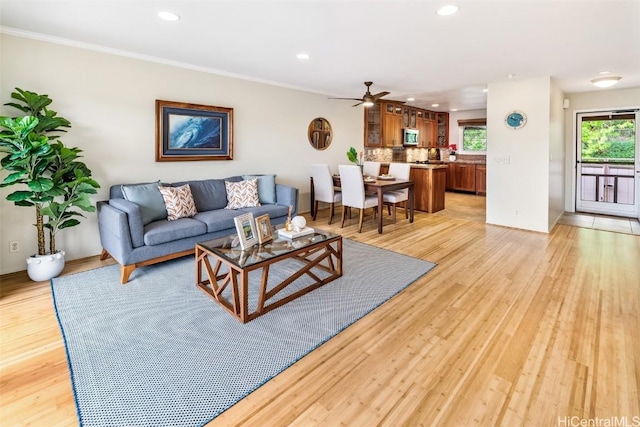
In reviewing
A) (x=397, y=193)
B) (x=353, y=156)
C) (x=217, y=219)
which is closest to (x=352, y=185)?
(x=397, y=193)

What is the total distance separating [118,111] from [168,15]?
5.29ft

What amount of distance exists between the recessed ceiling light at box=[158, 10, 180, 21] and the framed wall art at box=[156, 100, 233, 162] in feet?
4.97

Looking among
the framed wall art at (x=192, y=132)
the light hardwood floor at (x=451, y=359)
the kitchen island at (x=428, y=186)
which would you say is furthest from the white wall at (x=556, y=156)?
the framed wall art at (x=192, y=132)

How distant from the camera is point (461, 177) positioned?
30.3ft

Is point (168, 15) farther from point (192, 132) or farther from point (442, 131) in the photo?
point (442, 131)

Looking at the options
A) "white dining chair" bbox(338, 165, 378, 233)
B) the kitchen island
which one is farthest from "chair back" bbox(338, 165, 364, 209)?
the kitchen island

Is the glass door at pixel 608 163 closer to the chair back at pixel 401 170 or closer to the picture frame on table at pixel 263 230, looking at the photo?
the chair back at pixel 401 170

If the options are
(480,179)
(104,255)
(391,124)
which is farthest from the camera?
(480,179)

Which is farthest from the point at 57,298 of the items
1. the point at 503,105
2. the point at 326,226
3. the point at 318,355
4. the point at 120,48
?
the point at 503,105

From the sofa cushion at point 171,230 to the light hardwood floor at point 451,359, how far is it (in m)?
0.96

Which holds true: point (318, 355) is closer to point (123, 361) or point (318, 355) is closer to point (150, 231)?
point (123, 361)

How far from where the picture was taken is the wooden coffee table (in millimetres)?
2461

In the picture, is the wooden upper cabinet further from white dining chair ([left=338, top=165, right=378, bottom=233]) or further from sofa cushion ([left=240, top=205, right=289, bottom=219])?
sofa cushion ([left=240, top=205, right=289, bottom=219])

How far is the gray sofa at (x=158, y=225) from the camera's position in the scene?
3.15 metres
